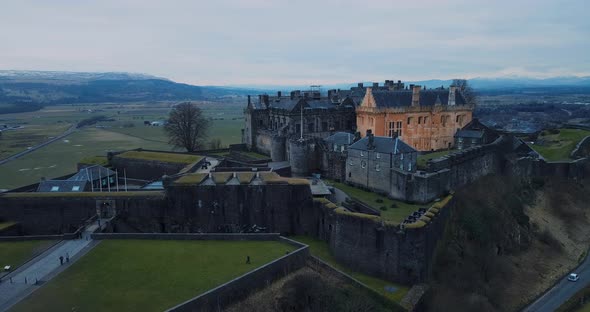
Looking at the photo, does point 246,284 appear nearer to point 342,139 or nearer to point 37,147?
point 342,139

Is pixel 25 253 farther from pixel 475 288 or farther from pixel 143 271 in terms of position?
pixel 475 288

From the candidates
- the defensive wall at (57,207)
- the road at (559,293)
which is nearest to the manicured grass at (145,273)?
the defensive wall at (57,207)

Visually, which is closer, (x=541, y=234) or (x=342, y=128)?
(x=541, y=234)

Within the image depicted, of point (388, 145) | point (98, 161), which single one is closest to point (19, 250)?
point (98, 161)

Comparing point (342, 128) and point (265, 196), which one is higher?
point (342, 128)

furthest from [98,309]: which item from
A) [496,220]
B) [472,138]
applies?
[472,138]

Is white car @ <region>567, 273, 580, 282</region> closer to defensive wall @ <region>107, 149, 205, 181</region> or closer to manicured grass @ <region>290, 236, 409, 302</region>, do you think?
manicured grass @ <region>290, 236, 409, 302</region>

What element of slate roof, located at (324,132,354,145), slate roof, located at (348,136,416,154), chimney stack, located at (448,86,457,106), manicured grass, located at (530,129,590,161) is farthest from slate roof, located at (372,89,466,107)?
manicured grass, located at (530,129,590,161)
